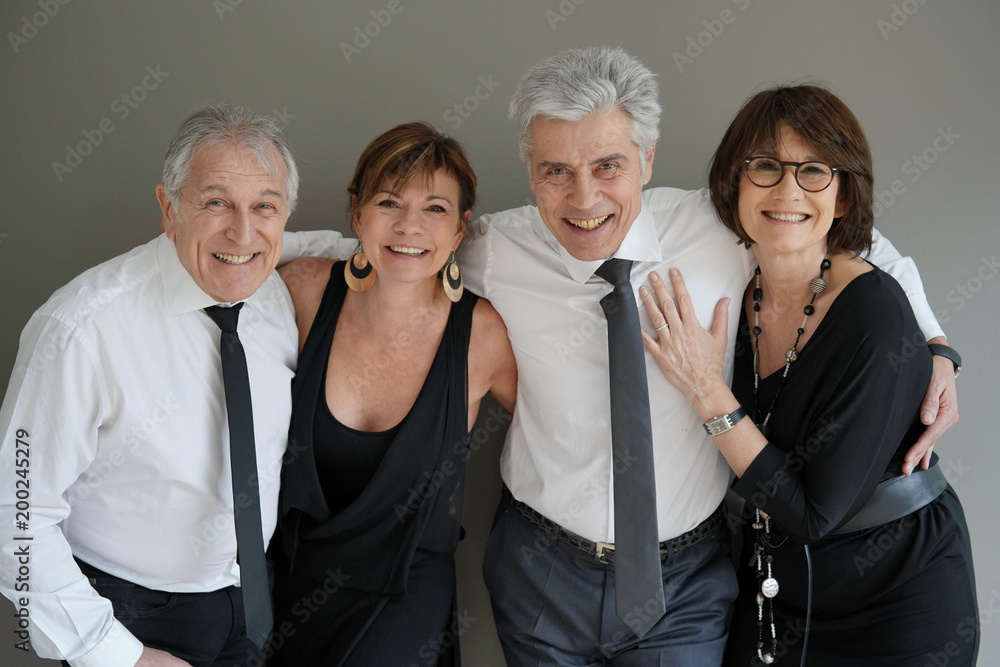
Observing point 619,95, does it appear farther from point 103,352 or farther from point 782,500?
point 103,352

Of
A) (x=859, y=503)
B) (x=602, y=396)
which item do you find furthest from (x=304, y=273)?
(x=859, y=503)

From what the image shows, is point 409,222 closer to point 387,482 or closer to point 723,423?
point 387,482

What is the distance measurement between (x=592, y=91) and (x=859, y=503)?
3.90ft

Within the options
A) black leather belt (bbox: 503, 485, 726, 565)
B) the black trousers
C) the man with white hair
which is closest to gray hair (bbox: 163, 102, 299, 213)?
the man with white hair

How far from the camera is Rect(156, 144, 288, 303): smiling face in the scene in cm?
174

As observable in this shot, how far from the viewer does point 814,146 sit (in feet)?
5.93

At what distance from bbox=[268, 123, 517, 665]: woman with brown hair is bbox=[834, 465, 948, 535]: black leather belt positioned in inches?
38.8

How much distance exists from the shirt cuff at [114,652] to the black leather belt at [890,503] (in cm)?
172

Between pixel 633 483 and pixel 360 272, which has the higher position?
pixel 360 272

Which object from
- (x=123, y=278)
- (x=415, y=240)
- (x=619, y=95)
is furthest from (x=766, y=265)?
(x=123, y=278)

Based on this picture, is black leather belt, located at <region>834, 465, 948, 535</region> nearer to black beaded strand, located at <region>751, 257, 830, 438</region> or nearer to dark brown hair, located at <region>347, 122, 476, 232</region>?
black beaded strand, located at <region>751, 257, 830, 438</region>

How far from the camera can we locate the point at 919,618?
6.08 ft

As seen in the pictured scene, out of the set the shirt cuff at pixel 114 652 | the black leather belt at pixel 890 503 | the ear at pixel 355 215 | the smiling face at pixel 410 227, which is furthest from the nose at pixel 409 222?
the black leather belt at pixel 890 503

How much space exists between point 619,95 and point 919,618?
147cm
